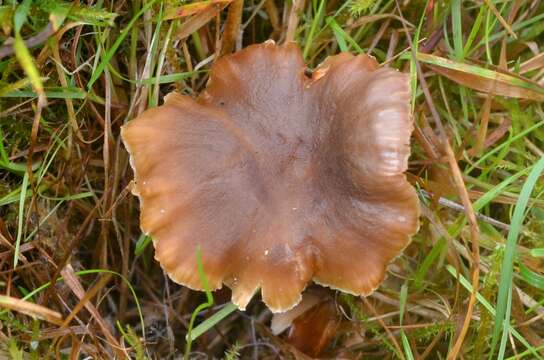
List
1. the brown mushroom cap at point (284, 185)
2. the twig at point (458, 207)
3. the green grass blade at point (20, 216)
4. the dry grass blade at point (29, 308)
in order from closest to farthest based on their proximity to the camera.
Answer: the brown mushroom cap at point (284, 185) < the dry grass blade at point (29, 308) < the green grass blade at point (20, 216) < the twig at point (458, 207)

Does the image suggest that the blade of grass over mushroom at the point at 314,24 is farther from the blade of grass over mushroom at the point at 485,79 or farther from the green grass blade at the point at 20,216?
the green grass blade at the point at 20,216

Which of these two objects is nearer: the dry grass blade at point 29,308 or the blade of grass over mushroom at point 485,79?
the dry grass blade at point 29,308

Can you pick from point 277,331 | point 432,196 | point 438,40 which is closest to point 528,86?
point 438,40

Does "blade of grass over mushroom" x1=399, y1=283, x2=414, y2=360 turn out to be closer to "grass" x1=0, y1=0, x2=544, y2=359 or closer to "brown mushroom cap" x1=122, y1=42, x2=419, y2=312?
"grass" x1=0, y1=0, x2=544, y2=359

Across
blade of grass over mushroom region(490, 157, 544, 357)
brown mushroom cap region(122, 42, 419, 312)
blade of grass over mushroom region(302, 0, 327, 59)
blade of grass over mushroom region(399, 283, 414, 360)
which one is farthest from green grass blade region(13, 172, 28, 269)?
blade of grass over mushroom region(490, 157, 544, 357)

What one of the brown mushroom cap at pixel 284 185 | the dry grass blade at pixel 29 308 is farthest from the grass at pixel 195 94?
the brown mushroom cap at pixel 284 185

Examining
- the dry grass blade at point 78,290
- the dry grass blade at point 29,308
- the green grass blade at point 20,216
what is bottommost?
the dry grass blade at point 78,290

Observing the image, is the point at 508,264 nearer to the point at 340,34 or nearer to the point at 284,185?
the point at 284,185

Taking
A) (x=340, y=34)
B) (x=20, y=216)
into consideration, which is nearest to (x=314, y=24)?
(x=340, y=34)
